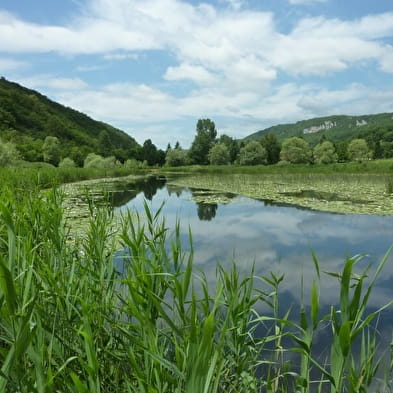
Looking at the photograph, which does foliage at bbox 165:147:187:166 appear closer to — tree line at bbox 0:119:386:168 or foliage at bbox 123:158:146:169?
tree line at bbox 0:119:386:168

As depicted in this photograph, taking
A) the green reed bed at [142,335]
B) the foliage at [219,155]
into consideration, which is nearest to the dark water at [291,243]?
the green reed bed at [142,335]

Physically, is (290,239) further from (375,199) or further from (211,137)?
(211,137)

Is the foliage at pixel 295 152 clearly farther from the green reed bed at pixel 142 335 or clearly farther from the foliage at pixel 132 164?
the green reed bed at pixel 142 335

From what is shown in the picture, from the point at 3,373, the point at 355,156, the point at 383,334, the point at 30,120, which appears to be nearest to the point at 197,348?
the point at 3,373

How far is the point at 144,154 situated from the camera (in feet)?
263

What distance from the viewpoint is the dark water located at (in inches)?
201

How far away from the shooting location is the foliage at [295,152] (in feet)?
223

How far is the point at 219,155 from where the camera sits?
70.4 meters

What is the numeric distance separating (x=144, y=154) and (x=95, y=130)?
2618 inches

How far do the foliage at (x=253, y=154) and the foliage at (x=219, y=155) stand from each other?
3.59 m

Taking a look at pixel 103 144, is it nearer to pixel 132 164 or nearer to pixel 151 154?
pixel 151 154

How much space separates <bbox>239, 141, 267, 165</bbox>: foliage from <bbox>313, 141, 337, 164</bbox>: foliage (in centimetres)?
1241

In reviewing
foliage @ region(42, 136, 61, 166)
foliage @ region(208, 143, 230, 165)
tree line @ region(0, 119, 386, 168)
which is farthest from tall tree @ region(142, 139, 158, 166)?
foliage @ region(42, 136, 61, 166)

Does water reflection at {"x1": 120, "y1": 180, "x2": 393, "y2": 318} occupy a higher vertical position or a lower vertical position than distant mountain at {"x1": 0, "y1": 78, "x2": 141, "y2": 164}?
lower
